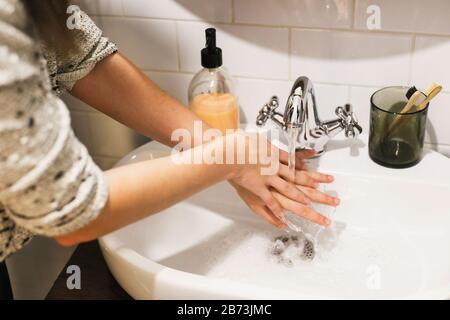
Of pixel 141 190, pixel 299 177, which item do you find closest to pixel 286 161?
pixel 299 177

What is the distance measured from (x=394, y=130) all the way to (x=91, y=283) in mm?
543

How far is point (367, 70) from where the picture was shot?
954mm

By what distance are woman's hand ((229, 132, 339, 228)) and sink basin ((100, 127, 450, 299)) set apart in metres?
0.07

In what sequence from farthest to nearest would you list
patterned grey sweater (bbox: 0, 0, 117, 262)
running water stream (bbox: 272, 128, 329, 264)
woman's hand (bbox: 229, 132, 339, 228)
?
running water stream (bbox: 272, 128, 329, 264) → woman's hand (bbox: 229, 132, 339, 228) → patterned grey sweater (bbox: 0, 0, 117, 262)

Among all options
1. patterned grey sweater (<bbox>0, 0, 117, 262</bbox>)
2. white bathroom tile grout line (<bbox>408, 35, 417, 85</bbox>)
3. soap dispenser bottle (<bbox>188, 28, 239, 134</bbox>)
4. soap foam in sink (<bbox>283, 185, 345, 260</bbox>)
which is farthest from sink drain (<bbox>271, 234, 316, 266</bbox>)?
patterned grey sweater (<bbox>0, 0, 117, 262</bbox>)

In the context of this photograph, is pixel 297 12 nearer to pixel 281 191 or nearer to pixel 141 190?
pixel 281 191

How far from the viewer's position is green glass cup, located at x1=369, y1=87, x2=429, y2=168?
3.05 feet

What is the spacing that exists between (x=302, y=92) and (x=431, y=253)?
326mm

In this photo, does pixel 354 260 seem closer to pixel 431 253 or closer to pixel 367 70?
pixel 431 253

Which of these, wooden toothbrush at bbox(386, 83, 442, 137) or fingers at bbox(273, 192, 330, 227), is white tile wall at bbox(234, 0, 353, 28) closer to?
wooden toothbrush at bbox(386, 83, 442, 137)

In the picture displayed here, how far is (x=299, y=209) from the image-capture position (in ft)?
2.85

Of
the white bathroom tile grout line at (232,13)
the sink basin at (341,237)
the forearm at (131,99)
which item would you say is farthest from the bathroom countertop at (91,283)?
the white bathroom tile grout line at (232,13)

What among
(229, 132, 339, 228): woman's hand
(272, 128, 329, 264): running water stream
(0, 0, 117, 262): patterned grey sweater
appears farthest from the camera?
(272, 128, 329, 264): running water stream
